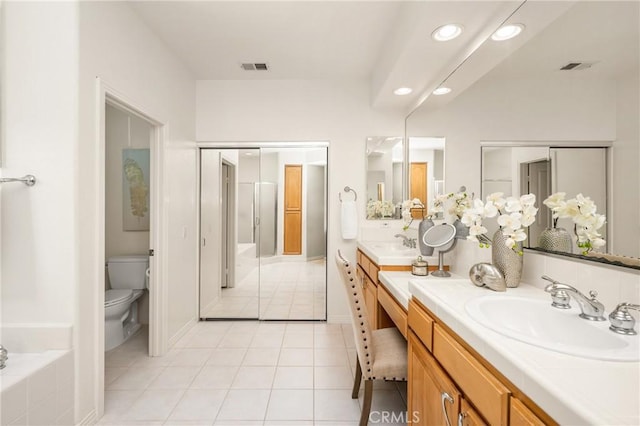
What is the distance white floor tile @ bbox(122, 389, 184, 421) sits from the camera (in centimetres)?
176

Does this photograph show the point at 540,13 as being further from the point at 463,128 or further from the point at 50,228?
the point at 50,228

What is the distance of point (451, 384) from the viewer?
99 cm

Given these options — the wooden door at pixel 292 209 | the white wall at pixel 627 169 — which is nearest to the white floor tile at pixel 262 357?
the wooden door at pixel 292 209

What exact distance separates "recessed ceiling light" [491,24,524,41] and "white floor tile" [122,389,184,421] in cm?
283

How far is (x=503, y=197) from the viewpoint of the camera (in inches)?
58.3

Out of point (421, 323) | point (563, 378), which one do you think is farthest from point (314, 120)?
point (563, 378)

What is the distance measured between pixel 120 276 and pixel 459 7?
3421 millimetres

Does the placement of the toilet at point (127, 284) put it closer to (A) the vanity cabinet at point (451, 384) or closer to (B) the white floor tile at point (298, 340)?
(B) the white floor tile at point (298, 340)

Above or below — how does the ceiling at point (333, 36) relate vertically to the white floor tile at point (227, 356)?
above

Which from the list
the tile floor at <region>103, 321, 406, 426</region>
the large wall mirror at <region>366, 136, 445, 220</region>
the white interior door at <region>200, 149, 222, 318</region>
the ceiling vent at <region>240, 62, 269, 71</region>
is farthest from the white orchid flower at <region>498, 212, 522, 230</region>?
the white interior door at <region>200, 149, 222, 318</region>

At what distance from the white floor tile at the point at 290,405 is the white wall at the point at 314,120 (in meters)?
1.30

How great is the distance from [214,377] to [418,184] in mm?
→ 2385

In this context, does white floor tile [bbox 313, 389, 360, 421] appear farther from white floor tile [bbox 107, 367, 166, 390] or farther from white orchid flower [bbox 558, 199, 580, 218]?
white orchid flower [bbox 558, 199, 580, 218]

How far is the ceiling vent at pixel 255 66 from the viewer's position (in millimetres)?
2900
